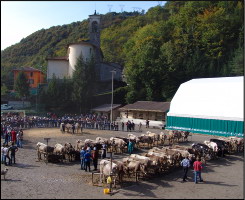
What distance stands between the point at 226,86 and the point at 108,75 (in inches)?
1695

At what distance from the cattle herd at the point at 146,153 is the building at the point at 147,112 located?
1467cm

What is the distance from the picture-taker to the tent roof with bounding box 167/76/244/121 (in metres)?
31.7

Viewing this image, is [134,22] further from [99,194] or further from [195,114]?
[99,194]

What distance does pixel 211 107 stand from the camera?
34.1 metres

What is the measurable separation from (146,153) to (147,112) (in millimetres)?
Result: 26456

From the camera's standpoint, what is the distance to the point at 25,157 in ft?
70.8

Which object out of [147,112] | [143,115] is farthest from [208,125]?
[143,115]

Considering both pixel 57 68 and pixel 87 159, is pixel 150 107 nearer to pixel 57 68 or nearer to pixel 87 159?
pixel 57 68

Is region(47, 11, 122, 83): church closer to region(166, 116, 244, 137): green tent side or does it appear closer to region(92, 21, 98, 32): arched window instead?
region(92, 21, 98, 32): arched window

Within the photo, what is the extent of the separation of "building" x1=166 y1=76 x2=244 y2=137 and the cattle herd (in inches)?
234

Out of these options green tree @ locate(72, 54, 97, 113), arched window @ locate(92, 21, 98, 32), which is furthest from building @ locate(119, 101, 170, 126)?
arched window @ locate(92, 21, 98, 32)

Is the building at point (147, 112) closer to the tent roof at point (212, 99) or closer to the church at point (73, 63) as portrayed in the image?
the tent roof at point (212, 99)

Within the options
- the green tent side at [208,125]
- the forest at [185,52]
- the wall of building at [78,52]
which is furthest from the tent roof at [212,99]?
the wall of building at [78,52]

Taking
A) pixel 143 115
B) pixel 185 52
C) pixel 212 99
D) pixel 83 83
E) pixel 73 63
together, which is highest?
pixel 185 52
